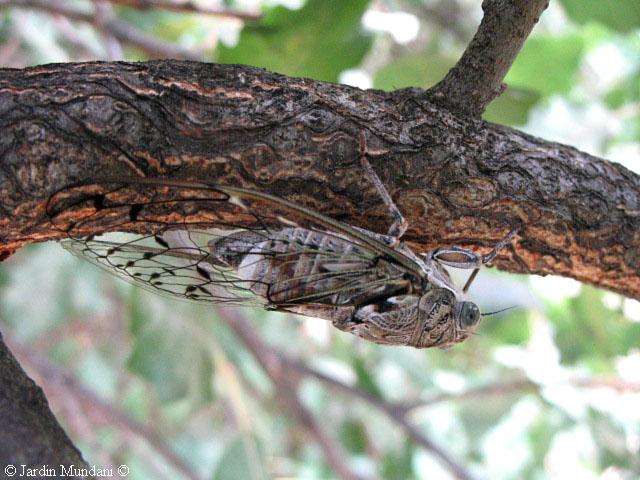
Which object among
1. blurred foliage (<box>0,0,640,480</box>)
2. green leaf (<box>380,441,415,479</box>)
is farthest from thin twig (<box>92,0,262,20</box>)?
green leaf (<box>380,441,415,479</box>)

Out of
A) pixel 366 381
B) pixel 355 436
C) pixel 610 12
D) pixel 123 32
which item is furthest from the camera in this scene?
pixel 355 436

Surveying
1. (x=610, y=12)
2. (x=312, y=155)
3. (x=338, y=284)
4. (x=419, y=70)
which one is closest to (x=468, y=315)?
(x=338, y=284)

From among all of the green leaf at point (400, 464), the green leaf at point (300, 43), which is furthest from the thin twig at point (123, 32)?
the green leaf at point (400, 464)

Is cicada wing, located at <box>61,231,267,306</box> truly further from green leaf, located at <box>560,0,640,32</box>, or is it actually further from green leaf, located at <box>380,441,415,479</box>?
green leaf, located at <box>380,441,415,479</box>

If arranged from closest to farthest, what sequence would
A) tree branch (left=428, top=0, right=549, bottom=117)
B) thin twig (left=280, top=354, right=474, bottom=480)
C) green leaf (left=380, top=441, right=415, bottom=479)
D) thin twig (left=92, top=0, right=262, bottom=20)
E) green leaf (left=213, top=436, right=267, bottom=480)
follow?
1. tree branch (left=428, top=0, right=549, bottom=117)
2. thin twig (left=92, top=0, right=262, bottom=20)
3. green leaf (left=213, top=436, right=267, bottom=480)
4. thin twig (left=280, top=354, right=474, bottom=480)
5. green leaf (left=380, top=441, right=415, bottom=479)

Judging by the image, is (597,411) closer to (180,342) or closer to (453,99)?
(180,342)

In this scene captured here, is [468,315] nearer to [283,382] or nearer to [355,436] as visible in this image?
[283,382]

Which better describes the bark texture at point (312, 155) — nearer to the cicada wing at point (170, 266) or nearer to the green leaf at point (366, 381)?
the cicada wing at point (170, 266)
